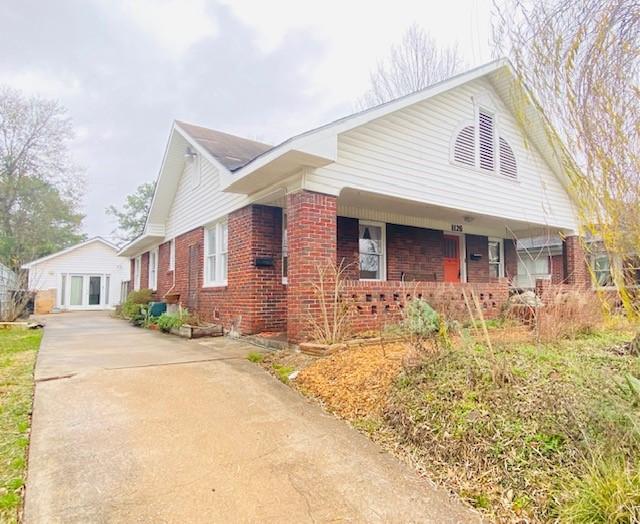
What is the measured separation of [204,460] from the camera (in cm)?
283

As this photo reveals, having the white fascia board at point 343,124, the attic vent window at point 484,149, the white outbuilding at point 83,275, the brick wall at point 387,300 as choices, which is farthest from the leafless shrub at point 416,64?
the white outbuilding at point 83,275

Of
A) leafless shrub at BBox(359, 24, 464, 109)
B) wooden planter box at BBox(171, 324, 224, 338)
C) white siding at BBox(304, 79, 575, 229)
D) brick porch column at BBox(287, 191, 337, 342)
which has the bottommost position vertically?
wooden planter box at BBox(171, 324, 224, 338)

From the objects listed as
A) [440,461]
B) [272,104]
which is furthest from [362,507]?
[272,104]

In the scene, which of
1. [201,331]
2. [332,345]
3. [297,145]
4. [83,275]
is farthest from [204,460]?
[83,275]

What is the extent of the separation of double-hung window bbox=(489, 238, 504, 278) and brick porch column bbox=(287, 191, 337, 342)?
8.78m

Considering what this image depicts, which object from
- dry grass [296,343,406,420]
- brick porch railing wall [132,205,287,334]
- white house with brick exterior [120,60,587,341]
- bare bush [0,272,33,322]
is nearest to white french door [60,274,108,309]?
bare bush [0,272,33,322]

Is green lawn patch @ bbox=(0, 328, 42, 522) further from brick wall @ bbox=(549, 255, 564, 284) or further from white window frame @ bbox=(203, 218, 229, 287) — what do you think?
brick wall @ bbox=(549, 255, 564, 284)

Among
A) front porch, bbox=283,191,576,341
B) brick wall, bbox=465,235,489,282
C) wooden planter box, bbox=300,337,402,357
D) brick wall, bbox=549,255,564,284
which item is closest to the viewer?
wooden planter box, bbox=300,337,402,357

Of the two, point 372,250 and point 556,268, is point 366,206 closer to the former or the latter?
point 372,250

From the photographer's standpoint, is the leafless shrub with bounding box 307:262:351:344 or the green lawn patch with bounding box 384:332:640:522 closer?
the green lawn patch with bounding box 384:332:640:522

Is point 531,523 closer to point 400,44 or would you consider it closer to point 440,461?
point 440,461

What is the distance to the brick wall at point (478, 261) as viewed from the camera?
12.5 meters

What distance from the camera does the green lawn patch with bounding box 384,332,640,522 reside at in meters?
2.13

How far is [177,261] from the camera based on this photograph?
12820 millimetres
